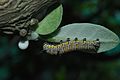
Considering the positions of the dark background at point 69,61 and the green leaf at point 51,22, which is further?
the dark background at point 69,61

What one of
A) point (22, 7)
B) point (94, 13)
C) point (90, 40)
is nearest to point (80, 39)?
point (90, 40)

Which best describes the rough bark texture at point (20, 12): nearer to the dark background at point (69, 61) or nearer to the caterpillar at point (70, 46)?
the caterpillar at point (70, 46)

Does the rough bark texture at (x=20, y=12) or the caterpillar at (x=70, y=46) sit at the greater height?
the rough bark texture at (x=20, y=12)

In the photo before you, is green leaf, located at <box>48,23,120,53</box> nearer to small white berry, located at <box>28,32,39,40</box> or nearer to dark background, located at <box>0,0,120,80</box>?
small white berry, located at <box>28,32,39,40</box>

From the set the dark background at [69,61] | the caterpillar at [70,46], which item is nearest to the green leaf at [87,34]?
the caterpillar at [70,46]

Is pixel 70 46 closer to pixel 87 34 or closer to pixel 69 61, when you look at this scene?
pixel 87 34

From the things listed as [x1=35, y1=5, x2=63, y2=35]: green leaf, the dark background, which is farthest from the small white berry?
the dark background

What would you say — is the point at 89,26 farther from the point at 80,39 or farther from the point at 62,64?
the point at 62,64
